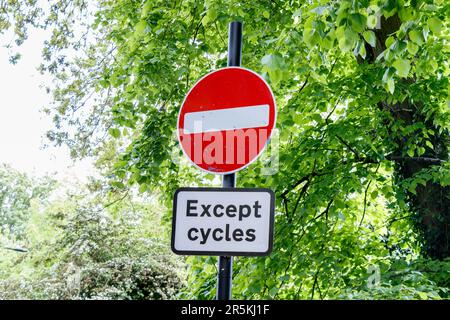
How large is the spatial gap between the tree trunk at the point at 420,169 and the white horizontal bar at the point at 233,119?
→ 352 centimetres

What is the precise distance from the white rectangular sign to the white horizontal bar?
1.01 ft

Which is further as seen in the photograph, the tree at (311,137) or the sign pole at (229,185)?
the tree at (311,137)

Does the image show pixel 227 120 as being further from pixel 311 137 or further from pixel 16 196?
pixel 16 196

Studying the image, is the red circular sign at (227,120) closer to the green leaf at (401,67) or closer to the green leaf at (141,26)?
the green leaf at (401,67)

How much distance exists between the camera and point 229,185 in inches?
105

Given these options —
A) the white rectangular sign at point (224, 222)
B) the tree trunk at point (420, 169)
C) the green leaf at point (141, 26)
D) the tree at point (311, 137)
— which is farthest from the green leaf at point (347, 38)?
the tree trunk at point (420, 169)

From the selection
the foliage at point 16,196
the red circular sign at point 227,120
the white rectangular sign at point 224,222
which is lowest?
the white rectangular sign at point 224,222

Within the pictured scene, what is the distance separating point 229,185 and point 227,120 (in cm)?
28

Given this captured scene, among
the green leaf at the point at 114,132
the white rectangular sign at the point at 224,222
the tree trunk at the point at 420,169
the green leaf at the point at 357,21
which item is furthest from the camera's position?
the tree trunk at the point at 420,169

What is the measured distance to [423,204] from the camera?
643 centimetres

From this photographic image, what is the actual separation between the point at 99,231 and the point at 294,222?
324 inches

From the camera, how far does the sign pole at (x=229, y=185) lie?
8.46 feet
